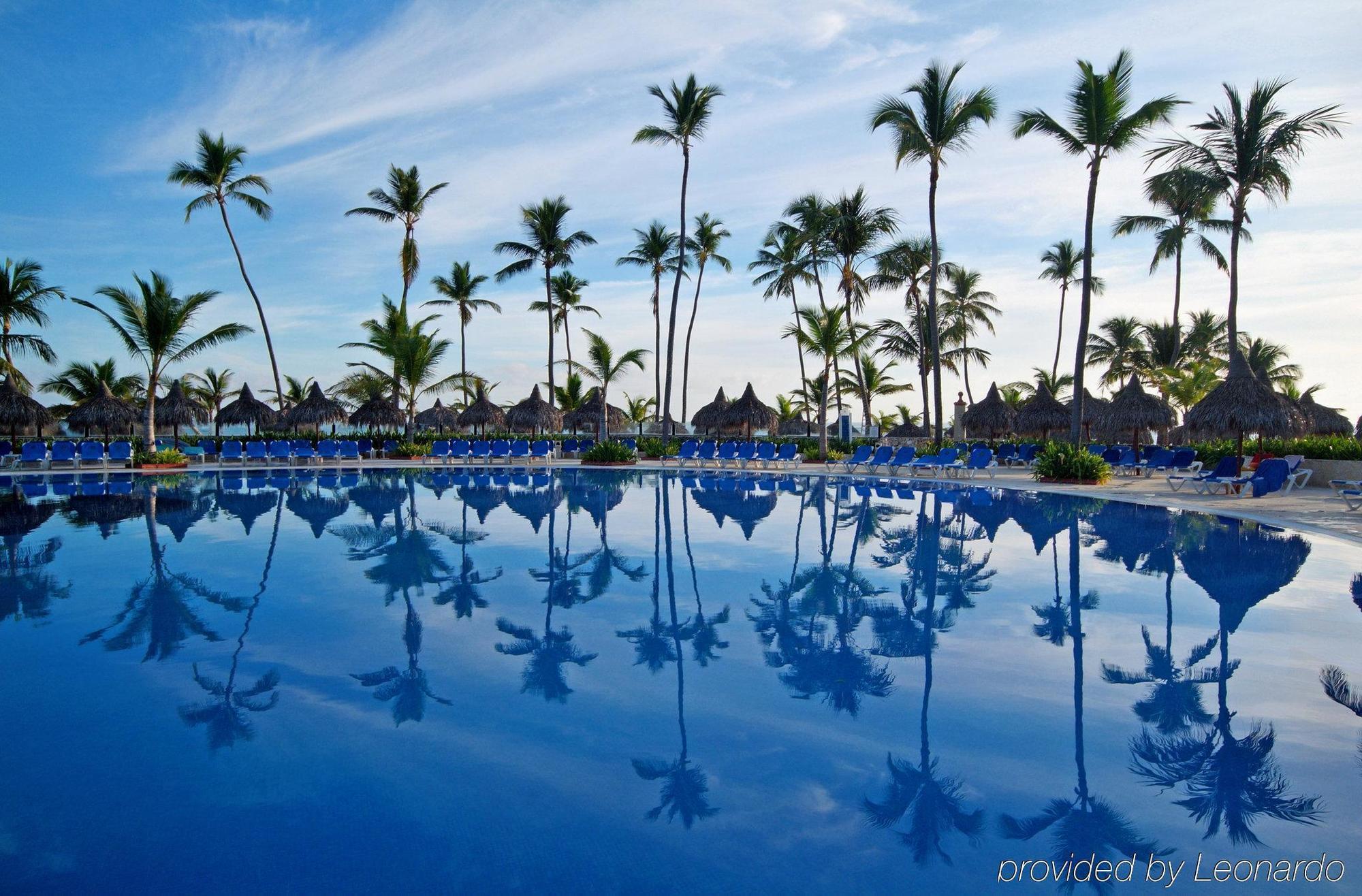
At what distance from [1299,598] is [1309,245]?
14.8 metres

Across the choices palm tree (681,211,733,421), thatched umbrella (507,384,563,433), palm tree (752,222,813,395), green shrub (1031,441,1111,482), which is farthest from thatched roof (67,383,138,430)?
green shrub (1031,441,1111,482)

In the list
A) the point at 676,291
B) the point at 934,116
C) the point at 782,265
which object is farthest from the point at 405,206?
the point at 934,116

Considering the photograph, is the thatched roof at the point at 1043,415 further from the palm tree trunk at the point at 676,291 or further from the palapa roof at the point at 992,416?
the palm tree trunk at the point at 676,291

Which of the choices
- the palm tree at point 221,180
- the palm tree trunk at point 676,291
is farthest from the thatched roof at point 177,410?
the palm tree trunk at point 676,291

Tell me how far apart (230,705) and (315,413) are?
26005 mm

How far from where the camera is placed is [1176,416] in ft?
69.4

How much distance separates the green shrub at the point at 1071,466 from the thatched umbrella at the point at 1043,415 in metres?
7.81

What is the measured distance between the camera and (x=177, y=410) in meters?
27.3

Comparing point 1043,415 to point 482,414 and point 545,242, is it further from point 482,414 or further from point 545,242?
point 482,414

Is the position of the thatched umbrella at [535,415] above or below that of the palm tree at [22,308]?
below

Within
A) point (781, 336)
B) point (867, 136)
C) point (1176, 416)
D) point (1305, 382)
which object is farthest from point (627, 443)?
point (1305, 382)

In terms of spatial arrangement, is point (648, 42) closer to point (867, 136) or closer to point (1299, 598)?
point (867, 136)

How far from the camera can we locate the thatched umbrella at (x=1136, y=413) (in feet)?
66.7

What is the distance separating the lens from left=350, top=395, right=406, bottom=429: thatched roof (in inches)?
1072
